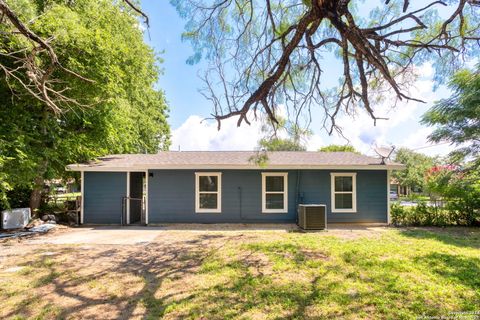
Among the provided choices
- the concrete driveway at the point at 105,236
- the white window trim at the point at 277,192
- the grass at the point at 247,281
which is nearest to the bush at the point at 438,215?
the grass at the point at 247,281

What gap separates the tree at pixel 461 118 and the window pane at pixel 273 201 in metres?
6.99

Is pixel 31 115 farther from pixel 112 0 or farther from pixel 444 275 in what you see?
pixel 444 275

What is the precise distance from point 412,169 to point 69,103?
134ft

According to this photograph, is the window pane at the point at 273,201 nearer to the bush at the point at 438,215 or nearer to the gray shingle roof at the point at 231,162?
the gray shingle roof at the point at 231,162

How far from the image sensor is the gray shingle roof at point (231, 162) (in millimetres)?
9992

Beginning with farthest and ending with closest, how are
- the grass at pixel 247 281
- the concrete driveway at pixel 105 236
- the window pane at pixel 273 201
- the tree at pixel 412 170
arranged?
1. the tree at pixel 412 170
2. the window pane at pixel 273 201
3. the concrete driveway at pixel 105 236
4. the grass at pixel 247 281

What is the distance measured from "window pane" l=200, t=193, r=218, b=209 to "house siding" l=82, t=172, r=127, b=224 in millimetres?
2798

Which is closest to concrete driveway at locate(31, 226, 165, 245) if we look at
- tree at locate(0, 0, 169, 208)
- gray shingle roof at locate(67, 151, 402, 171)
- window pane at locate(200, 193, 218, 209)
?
window pane at locate(200, 193, 218, 209)

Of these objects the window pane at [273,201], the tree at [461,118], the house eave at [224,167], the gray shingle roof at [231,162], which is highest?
the tree at [461,118]

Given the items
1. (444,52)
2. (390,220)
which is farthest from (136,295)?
(390,220)

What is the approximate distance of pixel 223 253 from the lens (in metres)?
5.96

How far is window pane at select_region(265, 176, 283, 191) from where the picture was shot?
10523mm

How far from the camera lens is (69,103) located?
9.29 metres

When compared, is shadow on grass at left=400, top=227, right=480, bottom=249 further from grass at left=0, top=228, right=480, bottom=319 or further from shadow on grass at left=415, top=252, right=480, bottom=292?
shadow on grass at left=415, top=252, right=480, bottom=292
